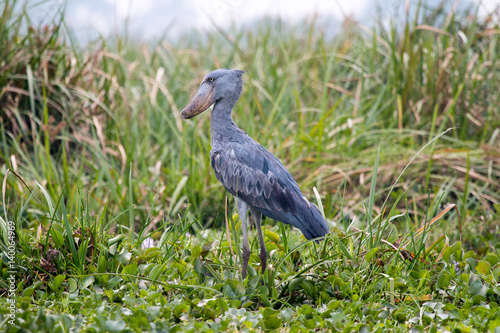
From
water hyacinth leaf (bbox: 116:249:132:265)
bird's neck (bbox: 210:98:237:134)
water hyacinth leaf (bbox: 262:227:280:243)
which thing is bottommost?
water hyacinth leaf (bbox: 262:227:280:243)

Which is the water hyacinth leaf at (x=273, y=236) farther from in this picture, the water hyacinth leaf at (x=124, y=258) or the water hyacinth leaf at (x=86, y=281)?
the water hyacinth leaf at (x=86, y=281)

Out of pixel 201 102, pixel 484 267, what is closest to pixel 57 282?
pixel 201 102

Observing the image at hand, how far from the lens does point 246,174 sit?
3041mm

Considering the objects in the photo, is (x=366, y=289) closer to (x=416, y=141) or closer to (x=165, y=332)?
(x=165, y=332)

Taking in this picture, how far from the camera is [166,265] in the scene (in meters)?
3.16

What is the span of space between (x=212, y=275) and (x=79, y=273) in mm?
789

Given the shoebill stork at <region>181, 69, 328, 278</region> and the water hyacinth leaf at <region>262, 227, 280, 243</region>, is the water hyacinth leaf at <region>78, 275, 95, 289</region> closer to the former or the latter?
the shoebill stork at <region>181, 69, 328, 278</region>

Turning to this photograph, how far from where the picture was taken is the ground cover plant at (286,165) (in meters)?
2.73

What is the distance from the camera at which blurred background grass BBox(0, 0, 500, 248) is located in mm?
4805

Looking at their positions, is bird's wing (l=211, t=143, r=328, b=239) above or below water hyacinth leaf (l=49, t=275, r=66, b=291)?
above

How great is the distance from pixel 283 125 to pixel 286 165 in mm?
867

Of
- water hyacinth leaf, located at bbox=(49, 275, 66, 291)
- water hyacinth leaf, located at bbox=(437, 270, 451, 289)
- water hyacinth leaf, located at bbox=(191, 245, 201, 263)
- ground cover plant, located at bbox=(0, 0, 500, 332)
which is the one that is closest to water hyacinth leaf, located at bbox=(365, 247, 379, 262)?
ground cover plant, located at bbox=(0, 0, 500, 332)

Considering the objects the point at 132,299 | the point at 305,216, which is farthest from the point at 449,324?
the point at 132,299

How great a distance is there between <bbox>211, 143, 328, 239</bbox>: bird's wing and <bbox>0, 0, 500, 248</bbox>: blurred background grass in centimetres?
127
